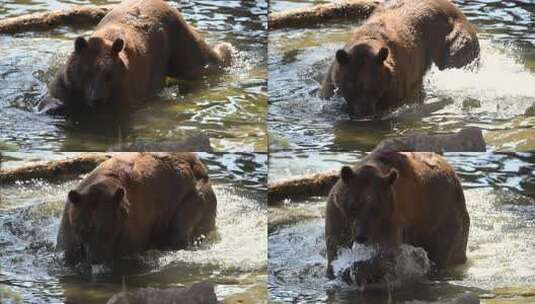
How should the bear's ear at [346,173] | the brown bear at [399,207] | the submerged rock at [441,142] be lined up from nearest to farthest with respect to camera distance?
the bear's ear at [346,173] < the brown bear at [399,207] < the submerged rock at [441,142]

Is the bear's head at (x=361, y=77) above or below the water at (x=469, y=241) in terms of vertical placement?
above

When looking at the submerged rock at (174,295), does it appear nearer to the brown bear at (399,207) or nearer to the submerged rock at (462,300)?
the brown bear at (399,207)

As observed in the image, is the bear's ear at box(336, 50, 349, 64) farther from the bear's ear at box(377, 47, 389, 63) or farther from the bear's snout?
the bear's snout

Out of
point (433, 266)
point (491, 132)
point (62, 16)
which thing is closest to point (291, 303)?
point (433, 266)

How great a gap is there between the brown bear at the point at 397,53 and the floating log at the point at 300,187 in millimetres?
631

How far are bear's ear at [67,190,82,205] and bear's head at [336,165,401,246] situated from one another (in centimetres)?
176

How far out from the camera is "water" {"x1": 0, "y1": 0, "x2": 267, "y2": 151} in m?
9.84

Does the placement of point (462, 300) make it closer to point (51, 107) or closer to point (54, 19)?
point (51, 107)

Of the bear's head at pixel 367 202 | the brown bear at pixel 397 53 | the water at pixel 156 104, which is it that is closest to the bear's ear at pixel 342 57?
the brown bear at pixel 397 53

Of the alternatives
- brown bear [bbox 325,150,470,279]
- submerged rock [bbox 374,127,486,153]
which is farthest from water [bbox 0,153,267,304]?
submerged rock [bbox 374,127,486,153]

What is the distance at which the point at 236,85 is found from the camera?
36.3 feet

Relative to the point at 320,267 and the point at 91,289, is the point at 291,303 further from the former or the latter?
the point at 91,289

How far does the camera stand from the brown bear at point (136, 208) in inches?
347

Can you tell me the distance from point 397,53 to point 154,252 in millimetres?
2834
